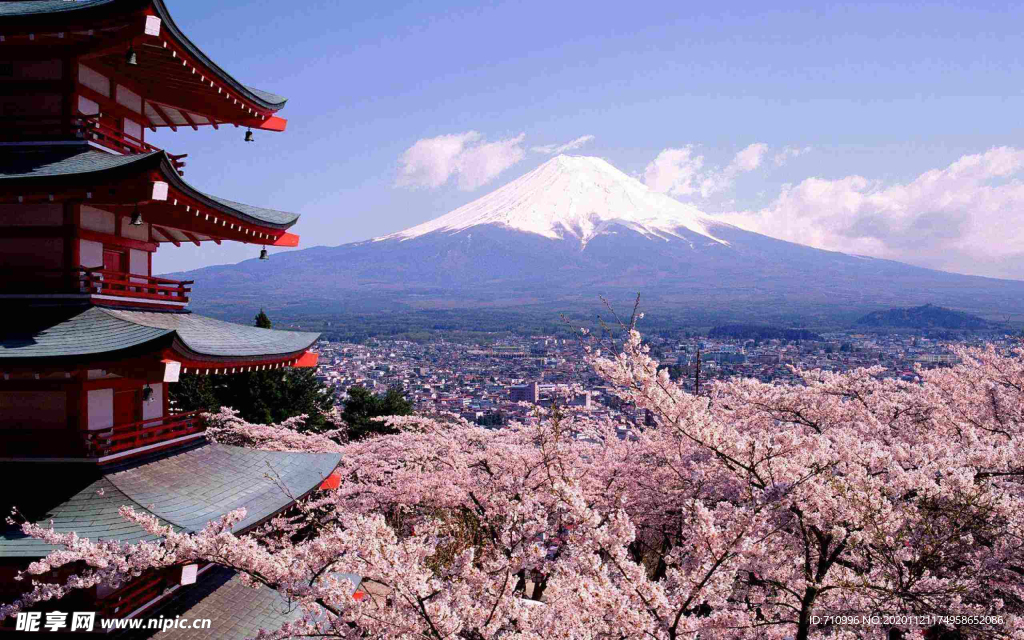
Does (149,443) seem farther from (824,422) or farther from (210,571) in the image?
(824,422)

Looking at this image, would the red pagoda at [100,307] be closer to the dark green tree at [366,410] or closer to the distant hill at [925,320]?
the dark green tree at [366,410]

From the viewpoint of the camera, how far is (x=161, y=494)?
5801 millimetres

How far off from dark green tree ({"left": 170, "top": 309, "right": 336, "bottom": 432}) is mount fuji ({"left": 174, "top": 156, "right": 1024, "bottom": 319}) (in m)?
55.8

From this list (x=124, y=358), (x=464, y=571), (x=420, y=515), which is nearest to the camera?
(x=464, y=571)

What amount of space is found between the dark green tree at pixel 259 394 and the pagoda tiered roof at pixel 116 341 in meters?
13.9

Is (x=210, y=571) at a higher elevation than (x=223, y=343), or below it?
below

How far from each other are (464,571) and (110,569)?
7.71 ft

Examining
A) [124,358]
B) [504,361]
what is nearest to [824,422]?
[124,358]

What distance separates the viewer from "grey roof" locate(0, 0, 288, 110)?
5.58 metres

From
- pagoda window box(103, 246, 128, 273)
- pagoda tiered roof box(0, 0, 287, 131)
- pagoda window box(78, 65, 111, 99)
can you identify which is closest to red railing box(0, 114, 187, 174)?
pagoda window box(78, 65, 111, 99)

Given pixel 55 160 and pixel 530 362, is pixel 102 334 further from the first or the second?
pixel 530 362

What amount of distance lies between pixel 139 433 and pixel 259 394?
1584 cm

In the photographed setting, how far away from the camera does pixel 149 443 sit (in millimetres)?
6281

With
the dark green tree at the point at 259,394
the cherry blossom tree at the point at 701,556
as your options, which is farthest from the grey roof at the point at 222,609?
the dark green tree at the point at 259,394
